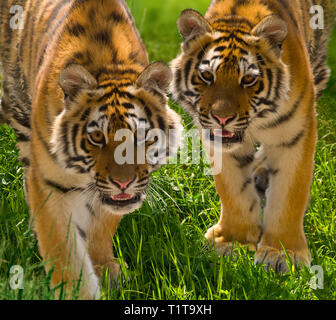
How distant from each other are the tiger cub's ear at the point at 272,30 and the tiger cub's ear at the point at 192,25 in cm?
18

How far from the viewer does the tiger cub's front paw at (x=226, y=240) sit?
9.79 feet

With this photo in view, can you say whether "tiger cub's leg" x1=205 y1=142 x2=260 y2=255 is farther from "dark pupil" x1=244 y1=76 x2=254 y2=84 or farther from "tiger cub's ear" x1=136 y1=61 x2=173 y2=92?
"tiger cub's ear" x1=136 y1=61 x2=173 y2=92

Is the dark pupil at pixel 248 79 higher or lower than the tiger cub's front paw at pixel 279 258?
higher

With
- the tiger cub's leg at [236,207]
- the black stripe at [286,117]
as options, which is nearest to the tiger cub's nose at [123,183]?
the black stripe at [286,117]

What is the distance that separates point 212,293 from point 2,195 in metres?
1.01

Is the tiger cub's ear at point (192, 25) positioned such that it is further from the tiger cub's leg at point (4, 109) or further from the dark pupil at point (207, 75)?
Answer: the tiger cub's leg at point (4, 109)

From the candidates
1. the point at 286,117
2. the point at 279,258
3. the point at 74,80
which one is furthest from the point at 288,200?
the point at 74,80

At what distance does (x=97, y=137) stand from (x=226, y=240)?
1.05 meters

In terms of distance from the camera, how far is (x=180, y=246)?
275cm

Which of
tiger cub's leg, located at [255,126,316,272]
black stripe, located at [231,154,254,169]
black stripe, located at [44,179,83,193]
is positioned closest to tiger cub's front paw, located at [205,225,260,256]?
tiger cub's leg, located at [255,126,316,272]

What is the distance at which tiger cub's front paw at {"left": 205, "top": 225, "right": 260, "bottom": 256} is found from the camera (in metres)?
2.98

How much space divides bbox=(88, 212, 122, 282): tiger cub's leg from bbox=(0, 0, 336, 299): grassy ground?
5 cm

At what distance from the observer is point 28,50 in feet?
9.92
